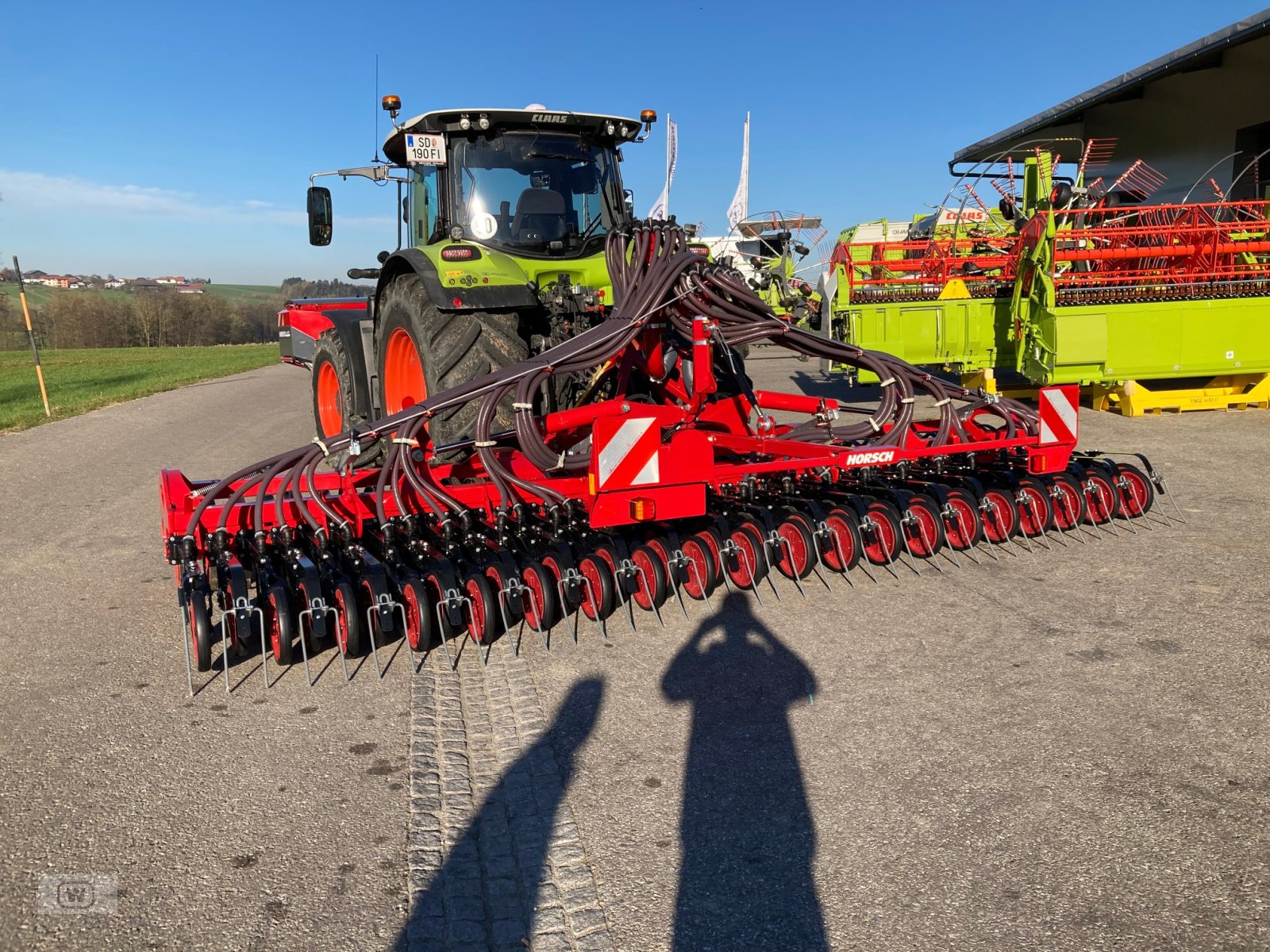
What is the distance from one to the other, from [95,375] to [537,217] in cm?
2140

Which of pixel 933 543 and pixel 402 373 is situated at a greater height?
pixel 402 373

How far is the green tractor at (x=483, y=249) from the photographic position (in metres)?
5.20

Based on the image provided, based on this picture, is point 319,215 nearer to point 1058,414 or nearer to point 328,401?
point 328,401

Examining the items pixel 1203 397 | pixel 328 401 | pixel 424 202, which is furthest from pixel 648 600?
pixel 1203 397

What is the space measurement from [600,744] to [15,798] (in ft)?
5.64

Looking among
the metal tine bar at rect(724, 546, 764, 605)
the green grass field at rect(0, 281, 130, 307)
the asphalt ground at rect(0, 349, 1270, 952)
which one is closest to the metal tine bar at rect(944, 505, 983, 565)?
the asphalt ground at rect(0, 349, 1270, 952)

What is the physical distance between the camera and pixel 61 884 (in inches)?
93.0

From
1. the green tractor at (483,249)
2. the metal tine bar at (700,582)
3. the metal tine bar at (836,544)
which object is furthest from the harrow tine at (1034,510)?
the green tractor at (483,249)

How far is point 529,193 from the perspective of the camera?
6.07m

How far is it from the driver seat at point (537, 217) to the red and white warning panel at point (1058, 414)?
10.0 ft

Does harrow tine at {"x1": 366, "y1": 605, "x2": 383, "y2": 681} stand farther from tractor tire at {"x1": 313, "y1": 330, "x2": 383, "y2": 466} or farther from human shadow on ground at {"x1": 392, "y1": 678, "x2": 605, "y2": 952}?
tractor tire at {"x1": 313, "y1": 330, "x2": 383, "y2": 466}

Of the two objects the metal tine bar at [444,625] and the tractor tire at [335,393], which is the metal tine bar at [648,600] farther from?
the tractor tire at [335,393]

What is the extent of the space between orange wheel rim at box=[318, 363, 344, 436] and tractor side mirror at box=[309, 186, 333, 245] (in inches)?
64.8

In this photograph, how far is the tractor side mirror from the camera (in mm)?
6773
